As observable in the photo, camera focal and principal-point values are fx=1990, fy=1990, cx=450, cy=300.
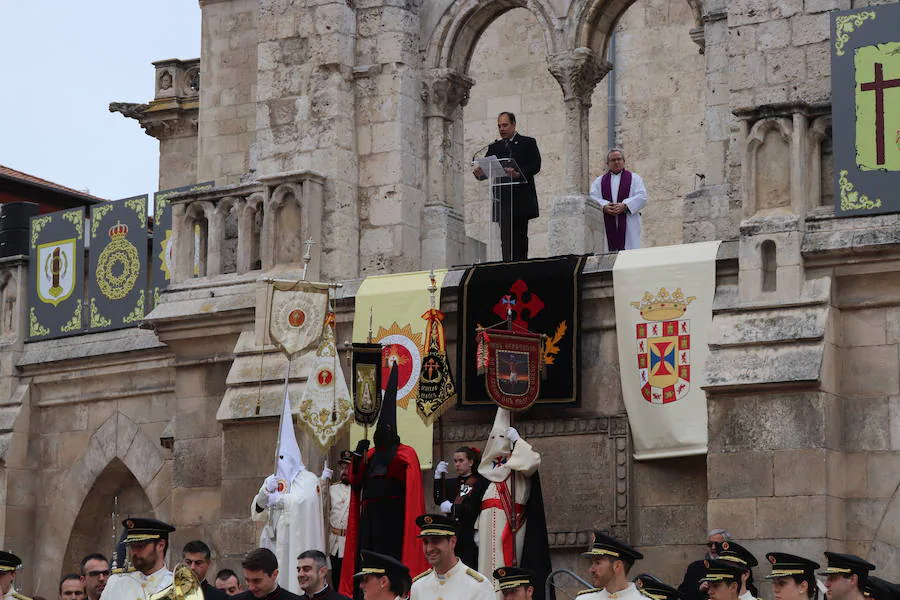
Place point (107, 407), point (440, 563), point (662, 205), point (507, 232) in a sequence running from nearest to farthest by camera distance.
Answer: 1. point (440, 563)
2. point (507, 232)
3. point (107, 407)
4. point (662, 205)

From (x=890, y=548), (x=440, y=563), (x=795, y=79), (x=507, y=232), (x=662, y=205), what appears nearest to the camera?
(x=440, y=563)

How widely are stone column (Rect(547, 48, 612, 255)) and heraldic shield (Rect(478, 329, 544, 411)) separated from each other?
183 centimetres

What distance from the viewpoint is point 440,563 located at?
12688 millimetres

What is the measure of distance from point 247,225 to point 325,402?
2.54 meters

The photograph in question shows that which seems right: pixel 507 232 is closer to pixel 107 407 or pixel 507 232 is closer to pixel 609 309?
pixel 609 309

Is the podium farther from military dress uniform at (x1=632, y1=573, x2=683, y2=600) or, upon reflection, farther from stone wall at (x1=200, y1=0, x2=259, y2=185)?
military dress uniform at (x1=632, y1=573, x2=683, y2=600)

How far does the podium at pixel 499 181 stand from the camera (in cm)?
1762

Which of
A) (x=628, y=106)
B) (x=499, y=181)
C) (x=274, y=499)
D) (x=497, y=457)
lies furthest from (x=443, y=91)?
(x=628, y=106)

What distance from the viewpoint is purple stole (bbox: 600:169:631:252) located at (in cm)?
1783

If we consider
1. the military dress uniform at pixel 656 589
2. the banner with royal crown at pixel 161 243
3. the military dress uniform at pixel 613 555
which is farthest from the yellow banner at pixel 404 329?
the military dress uniform at pixel 613 555

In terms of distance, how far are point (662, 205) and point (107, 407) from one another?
6773mm

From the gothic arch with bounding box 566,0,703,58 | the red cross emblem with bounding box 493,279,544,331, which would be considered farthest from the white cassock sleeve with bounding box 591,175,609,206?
the red cross emblem with bounding box 493,279,544,331

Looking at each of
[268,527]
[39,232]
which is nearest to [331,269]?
[268,527]

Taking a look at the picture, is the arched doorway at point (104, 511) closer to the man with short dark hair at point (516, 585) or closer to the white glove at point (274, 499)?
the white glove at point (274, 499)
